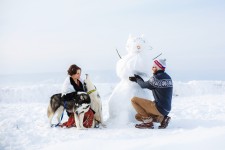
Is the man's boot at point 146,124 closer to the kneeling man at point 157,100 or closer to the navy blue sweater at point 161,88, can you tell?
the kneeling man at point 157,100

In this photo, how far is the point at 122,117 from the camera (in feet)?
22.0

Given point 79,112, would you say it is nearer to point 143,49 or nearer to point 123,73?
point 123,73

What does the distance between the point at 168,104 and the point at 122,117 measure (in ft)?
3.20

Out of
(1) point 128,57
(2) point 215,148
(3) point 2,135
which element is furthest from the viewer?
(1) point 128,57

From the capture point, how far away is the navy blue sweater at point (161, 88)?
20.5ft

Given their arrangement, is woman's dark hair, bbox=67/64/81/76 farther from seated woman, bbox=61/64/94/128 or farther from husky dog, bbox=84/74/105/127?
husky dog, bbox=84/74/105/127

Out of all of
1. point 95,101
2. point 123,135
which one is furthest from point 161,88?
point 95,101

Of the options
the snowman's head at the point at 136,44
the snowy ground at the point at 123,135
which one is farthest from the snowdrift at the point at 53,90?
the snowman's head at the point at 136,44

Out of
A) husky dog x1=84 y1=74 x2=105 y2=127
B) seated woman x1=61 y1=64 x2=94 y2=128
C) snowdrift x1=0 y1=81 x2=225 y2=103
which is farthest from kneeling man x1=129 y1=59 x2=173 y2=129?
snowdrift x1=0 y1=81 x2=225 y2=103

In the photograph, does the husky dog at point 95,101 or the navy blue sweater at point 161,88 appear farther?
the husky dog at point 95,101

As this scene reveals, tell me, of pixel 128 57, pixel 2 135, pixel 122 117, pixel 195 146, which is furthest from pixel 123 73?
pixel 195 146

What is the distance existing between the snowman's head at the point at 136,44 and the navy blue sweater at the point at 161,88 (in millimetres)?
884

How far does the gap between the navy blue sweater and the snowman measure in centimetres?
48

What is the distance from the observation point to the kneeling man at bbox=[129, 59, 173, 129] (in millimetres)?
6277
